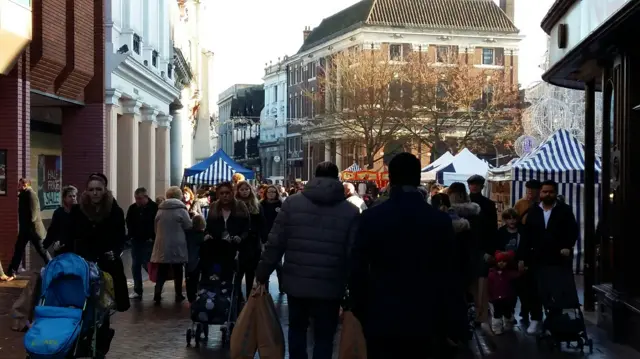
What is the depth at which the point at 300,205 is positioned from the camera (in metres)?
8.00

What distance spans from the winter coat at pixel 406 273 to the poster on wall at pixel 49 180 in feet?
74.0

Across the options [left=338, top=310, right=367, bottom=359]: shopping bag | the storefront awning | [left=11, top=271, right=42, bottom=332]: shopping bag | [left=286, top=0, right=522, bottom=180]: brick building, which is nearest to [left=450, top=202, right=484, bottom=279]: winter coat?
[left=338, top=310, right=367, bottom=359]: shopping bag

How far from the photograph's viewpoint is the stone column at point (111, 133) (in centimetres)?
2516

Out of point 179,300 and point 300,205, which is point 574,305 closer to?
point 300,205

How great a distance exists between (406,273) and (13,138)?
1414cm

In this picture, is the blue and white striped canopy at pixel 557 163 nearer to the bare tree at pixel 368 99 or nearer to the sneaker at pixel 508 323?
the sneaker at pixel 508 323

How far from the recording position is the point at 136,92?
29281 millimetres

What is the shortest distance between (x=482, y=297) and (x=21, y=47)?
10.3 m

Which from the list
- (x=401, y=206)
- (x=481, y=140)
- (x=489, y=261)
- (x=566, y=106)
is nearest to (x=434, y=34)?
(x=481, y=140)

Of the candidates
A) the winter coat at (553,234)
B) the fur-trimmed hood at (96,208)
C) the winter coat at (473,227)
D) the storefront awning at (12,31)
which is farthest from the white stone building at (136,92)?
the fur-trimmed hood at (96,208)

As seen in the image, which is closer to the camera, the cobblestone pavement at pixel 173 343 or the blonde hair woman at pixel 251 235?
the cobblestone pavement at pixel 173 343

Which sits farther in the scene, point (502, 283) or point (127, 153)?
point (127, 153)

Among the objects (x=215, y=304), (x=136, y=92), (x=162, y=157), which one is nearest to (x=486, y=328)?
(x=215, y=304)

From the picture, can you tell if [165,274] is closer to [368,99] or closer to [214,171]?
[214,171]
